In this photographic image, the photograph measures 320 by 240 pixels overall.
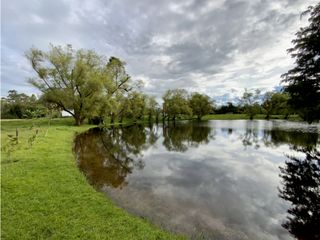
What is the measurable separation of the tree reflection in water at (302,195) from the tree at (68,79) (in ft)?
95.4

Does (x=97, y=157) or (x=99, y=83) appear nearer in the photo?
(x=97, y=157)

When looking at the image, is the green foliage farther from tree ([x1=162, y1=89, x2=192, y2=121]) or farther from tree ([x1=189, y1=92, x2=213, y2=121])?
tree ([x1=189, y1=92, x2=213, y2=121])

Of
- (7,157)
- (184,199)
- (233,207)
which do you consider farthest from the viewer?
(7,157)

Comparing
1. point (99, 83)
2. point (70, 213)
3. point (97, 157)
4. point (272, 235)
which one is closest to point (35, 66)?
point (99, 83)

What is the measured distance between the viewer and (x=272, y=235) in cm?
481

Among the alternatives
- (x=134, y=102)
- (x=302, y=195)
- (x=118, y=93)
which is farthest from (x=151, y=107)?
(x=302, y=195)

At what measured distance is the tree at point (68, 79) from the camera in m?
31.2

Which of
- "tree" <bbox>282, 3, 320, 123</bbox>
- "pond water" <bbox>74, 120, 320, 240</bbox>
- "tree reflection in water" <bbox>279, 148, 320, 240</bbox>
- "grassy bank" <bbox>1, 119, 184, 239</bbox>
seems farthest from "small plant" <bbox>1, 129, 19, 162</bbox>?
"tree" <bbox>282, 3, 320, 123</bbox>

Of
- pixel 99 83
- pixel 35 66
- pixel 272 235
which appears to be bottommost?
pixel 272 235

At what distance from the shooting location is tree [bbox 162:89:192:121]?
65.1 metres

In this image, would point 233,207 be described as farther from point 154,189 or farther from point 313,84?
point 313,84

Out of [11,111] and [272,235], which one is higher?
[11,111]

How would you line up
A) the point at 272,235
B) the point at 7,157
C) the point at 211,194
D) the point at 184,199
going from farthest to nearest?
the point at 7,157 → the point at 211,194 → the point at 184,199 → the point at 272,235

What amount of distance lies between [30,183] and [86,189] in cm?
194
